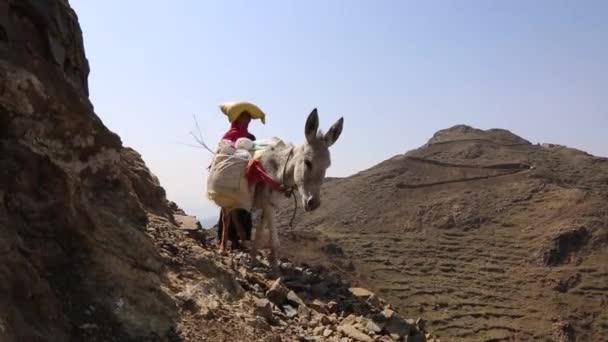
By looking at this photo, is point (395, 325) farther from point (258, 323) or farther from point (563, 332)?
point (563, 332)

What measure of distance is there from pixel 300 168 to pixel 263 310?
202 cm

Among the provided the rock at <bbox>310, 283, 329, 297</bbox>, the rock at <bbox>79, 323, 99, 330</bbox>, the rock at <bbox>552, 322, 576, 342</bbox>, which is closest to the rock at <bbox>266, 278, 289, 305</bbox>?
the rock at <bbox>310, 283, 329, 297</bbox>

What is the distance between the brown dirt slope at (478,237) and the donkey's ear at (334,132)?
948 cm

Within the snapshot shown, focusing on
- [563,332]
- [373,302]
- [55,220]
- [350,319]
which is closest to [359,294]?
[373,302]

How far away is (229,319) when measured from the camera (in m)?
4.46

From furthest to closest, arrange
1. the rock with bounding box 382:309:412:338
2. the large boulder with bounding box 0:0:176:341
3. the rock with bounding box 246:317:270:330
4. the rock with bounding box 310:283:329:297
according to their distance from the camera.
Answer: the rock with bounding box 310:283:329:297 < the rock with bounding box 382:309:412:338 < the rock with bounding box 246:317:270:330 < the large boulder with bounding box 0:0:176:341

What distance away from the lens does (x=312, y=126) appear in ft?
21.6

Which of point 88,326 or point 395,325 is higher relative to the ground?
point 88,326

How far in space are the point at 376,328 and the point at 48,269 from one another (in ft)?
11.4

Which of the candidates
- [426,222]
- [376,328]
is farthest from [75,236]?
[426,222]

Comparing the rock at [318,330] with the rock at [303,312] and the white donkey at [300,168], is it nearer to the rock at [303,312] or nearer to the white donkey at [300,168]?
the rock at [303,312]

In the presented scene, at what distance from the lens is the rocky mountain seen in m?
3.26

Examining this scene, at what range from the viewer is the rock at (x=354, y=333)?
5465 mm

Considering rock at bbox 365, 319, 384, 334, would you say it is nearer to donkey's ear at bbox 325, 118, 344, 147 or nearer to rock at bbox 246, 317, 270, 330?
rock at bbox 246, 317, 270, 330
